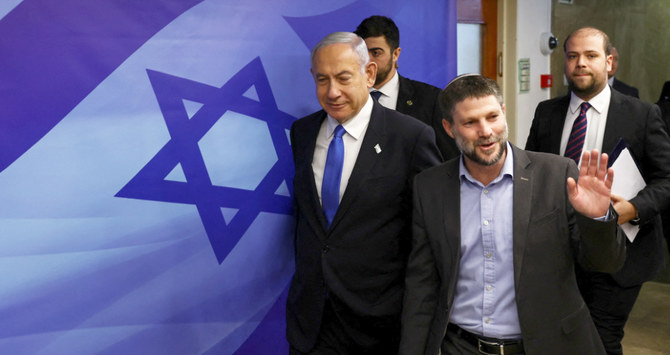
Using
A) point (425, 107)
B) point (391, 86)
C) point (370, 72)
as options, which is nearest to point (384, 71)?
point (391, 86)

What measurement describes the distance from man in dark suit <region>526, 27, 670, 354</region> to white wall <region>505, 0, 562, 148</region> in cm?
243

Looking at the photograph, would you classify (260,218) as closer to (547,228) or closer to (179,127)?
(179,127)

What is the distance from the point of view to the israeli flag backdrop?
2107 millimetres

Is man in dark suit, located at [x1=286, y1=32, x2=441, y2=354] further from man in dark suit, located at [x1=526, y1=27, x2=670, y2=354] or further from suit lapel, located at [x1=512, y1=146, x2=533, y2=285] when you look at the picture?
man in dark suit, located at [x1=526, y1=27, x2=670, y2=354]

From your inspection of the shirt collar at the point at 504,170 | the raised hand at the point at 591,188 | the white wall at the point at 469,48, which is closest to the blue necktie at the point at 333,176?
the shirt collar at the point at 504,170

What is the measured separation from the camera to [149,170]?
238cm

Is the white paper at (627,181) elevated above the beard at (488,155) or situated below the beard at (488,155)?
below

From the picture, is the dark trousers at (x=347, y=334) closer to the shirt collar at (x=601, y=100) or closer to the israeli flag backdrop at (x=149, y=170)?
the israeli flag backdrop at (x=149, y=170)

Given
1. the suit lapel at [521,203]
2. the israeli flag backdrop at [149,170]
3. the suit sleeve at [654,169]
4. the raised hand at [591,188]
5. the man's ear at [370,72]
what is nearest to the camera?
the raised hand at [591,188]

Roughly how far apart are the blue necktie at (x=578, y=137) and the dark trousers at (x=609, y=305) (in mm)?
510

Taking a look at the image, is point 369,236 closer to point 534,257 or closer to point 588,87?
point 534,257

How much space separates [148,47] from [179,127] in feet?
0.97

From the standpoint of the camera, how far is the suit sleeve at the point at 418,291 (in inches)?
83.4

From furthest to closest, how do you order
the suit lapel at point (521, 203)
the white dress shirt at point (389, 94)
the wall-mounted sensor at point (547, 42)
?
the wall-mounted sensor at point (547, 42) → the white dress shirt at point (389, 94) → the suit lapel at point (521, 203)
